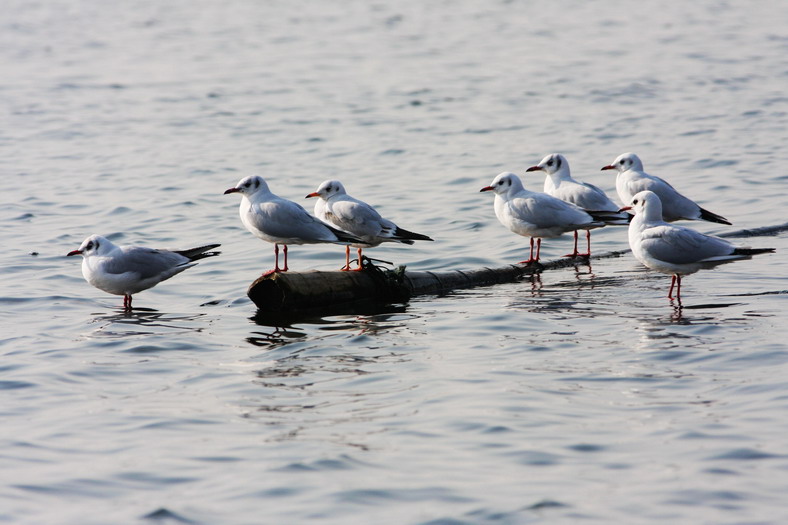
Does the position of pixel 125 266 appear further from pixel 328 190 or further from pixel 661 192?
pixel 661 192

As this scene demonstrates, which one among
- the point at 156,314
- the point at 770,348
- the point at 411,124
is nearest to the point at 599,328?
the point at 770,348

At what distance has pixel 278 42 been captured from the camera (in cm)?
3247

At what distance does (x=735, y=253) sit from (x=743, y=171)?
710 cm

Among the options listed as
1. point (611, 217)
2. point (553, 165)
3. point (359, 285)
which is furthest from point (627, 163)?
point (359, 285)

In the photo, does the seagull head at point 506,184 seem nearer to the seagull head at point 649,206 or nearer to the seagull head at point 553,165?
the seagull head at point 553,165

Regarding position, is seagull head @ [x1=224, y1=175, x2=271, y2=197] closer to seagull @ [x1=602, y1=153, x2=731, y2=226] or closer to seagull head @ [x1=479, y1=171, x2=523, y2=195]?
seagull head @ [x1=479, y1=171, x2=523, y2=195]

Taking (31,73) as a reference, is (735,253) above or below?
below

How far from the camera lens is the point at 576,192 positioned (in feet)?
39.9

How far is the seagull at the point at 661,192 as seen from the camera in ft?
39.1

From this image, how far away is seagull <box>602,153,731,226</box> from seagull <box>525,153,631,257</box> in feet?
1.10

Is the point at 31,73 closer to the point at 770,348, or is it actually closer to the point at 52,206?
the point at 52,206

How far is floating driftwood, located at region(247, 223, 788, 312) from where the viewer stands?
367 inches

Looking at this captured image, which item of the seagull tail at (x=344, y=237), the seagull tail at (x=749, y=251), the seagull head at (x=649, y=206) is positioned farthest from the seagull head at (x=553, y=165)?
the seagull tail at (x=749, y=251)

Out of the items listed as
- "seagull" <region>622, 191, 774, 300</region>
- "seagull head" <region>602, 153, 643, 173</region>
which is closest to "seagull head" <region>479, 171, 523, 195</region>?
"seagull head" <region>602, 153, 643, 173</region>
